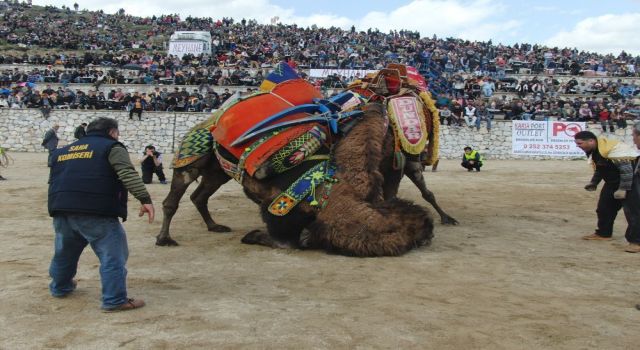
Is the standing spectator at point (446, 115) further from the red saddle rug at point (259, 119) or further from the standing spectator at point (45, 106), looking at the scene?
the red saddle rug at point (259, 119)

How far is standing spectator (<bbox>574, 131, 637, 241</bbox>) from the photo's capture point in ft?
23.6

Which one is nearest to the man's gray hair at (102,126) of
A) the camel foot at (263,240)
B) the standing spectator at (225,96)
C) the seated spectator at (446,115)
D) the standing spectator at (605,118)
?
the camel foot at (263,240)

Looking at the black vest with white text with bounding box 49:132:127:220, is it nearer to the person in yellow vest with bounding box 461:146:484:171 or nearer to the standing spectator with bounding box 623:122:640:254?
the standing spectator with bounding box 623:122:640:254

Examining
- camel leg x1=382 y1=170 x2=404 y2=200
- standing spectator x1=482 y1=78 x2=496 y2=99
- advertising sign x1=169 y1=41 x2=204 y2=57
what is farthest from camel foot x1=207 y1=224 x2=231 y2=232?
advertising sign x1=169 y1=41 x2=204 y2=57

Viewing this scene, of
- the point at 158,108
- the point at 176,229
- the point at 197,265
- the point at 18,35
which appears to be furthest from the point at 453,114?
the point at 18,35

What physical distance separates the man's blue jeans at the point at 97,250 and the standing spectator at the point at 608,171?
5603 millimetres

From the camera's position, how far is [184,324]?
392 cm

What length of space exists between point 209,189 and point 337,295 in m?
3.86

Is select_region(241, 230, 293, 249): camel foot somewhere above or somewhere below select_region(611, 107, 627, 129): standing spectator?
below

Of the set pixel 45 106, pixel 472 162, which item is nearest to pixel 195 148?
pixel 472 162

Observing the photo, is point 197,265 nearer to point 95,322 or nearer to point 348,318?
point 95,322

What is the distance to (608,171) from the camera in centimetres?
757

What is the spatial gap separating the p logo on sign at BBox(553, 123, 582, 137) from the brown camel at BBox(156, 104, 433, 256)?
62.7 feet

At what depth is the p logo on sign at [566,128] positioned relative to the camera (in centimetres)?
2366
